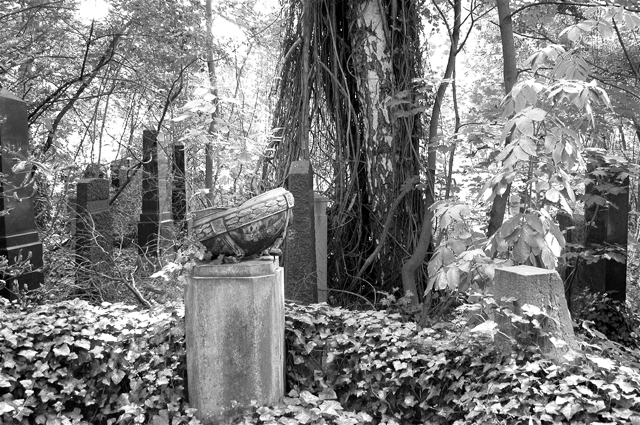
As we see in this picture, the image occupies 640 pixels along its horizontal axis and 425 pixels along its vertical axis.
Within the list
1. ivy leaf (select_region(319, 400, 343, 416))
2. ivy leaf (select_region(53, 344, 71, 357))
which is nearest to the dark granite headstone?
ivy leaf (select_region(319, 400, 343, 416))

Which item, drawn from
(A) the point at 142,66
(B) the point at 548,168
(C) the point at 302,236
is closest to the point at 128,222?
(A) the point at 142,66

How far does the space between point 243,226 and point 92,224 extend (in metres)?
3.61

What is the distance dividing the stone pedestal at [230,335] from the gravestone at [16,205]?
265 cm

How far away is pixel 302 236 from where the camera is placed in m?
5.00

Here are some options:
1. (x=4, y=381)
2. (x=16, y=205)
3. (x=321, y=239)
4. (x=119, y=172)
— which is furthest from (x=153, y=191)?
(x=4, y=381)

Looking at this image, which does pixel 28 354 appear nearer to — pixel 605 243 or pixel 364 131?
pixel 364 131

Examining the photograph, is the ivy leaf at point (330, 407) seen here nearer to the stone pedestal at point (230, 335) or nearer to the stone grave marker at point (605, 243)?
the stone pedestal at point (230, 335)

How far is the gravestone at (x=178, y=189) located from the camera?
380 inches

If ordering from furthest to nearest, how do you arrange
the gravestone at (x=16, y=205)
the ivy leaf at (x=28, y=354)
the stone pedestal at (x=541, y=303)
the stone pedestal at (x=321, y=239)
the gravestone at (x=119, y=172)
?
1. the gravestone at (x=119, y=172)
2. the stone pedestal at (x=321, y=239)
3. the gravestone at (x=16, y=205)
4. the ivy leaf at (x=28, y=354)
5. the stone pedestal at (x=541, y=303)

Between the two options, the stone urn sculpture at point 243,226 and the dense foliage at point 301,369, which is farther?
the stone urn sculpture at point 243,226

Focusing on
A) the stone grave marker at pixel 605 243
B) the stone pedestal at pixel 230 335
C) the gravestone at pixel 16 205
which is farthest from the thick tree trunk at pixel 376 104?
the gravestone at pixel 16 205

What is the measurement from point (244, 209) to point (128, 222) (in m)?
6.61

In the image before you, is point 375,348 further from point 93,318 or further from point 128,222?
point 128,222

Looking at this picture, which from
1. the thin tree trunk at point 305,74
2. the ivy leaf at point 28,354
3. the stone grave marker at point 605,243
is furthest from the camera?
the thin tree trunk at point 305,74
